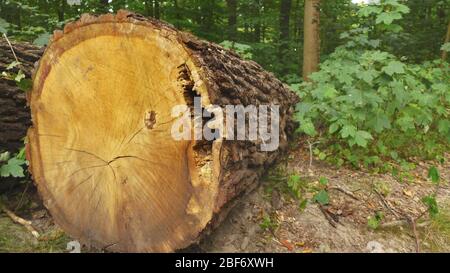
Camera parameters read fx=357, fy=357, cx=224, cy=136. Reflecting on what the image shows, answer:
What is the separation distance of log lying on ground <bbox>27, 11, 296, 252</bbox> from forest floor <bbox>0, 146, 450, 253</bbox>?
0.29m

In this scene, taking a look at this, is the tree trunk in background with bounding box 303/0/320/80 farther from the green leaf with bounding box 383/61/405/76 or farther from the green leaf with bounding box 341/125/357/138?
the green leaf with bounding box 341/125/357/138

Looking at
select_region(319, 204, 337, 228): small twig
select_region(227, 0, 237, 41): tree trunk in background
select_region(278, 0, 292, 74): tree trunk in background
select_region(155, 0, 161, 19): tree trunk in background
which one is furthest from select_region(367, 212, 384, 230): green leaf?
select_region(155, 0, 161, 19): tree trunk in background

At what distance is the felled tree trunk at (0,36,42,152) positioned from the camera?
9.32 feet

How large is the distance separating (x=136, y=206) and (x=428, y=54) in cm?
727

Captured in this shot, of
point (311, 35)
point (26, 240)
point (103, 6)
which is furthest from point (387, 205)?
point (103, 6)

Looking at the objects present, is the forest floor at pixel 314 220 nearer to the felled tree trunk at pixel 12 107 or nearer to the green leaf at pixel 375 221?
the green leaf at pixel 375 221

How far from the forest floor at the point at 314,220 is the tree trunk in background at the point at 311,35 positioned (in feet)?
8.69

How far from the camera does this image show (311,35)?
210 inches

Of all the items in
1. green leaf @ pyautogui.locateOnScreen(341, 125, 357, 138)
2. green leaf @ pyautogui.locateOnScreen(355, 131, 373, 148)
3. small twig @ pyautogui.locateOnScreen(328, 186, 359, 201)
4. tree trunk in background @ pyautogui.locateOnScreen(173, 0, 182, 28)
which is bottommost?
small twig @ pyautogui.locateOnScreen(328, 186, 359, 201)

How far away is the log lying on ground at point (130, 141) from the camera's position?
2.04 m

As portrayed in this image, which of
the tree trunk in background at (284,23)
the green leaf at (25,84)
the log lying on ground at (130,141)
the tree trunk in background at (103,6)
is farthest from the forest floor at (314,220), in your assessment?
the tree trunk in background at (103,6)

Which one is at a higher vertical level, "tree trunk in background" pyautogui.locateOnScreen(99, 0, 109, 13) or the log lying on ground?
"tree trunk in background" pyautogui.locateOnScreen(99, 0, 109, 13)
